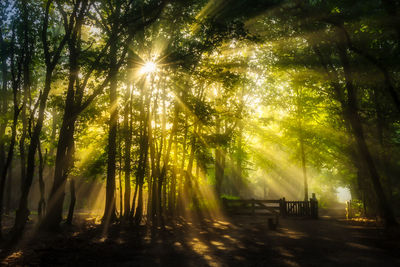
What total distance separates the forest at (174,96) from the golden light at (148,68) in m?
0.12

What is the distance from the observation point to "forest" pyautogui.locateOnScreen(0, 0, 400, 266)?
38.2 feet

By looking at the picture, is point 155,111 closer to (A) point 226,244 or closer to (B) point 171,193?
(B) point 171,193

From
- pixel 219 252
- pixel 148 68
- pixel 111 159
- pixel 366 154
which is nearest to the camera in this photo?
pixel 219 252

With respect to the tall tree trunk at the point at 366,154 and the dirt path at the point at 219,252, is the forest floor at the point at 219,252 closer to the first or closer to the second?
the dirt path at the point at 219,252

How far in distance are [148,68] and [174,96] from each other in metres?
2.93

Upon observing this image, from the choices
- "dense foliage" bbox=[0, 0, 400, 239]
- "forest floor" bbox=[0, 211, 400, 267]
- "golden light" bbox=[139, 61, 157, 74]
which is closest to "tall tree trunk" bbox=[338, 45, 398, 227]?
"dense foliage" bbox=[0, 0, 400, 239]

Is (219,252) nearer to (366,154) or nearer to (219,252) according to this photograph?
(219,252)

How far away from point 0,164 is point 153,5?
1920cm

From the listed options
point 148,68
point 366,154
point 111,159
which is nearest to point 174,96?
point 148,68

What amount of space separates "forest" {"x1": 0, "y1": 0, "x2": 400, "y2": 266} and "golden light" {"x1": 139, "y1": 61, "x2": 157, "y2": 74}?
0.38 feet

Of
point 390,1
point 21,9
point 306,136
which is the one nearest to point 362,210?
point 306,136

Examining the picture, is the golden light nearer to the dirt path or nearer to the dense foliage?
the dense foliage

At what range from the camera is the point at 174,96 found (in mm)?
18984

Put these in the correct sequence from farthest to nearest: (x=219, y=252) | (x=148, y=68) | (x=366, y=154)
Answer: (x=148, y=68)
(x=366, y=154)
(x=219, y=252)
